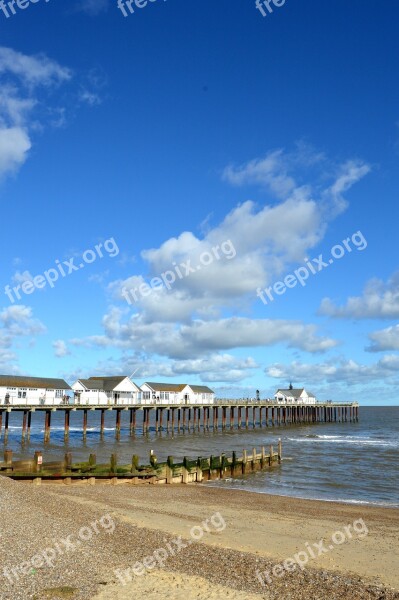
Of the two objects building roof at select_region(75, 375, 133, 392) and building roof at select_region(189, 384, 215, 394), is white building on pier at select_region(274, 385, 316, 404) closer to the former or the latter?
building roof at select_region(189, 384, 215, 394)

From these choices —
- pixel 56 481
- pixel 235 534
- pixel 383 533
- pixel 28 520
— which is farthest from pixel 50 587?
pixel 56 481

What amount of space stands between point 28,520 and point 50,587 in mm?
5870

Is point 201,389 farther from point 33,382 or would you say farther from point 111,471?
point 111,471

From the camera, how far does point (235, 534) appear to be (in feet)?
62.5

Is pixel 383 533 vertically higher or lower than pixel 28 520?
lower

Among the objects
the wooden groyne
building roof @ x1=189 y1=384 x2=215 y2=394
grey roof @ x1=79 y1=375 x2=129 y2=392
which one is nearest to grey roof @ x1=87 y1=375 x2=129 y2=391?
grey roof @ x1=79 y1=375 x2=129 y2=392

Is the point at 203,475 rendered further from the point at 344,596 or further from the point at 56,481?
the point at 344,596

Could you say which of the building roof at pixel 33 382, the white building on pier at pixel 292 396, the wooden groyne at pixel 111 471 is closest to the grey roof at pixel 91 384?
the building roof at pixel 33 382

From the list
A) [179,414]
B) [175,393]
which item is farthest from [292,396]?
[179,414]

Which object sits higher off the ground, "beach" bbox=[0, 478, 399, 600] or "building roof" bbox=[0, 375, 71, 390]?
"building roof" bbox=[0, 375, 71, 390]

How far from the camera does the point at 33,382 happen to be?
213ft

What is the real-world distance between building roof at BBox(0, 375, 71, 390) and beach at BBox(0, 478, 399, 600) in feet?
127

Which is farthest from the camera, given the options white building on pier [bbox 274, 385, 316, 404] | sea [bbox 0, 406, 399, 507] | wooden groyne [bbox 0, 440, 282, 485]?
white building on pier [bbox 274, 385, 316, 404]

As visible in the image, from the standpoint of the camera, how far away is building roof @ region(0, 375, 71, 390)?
6219 centimetres
